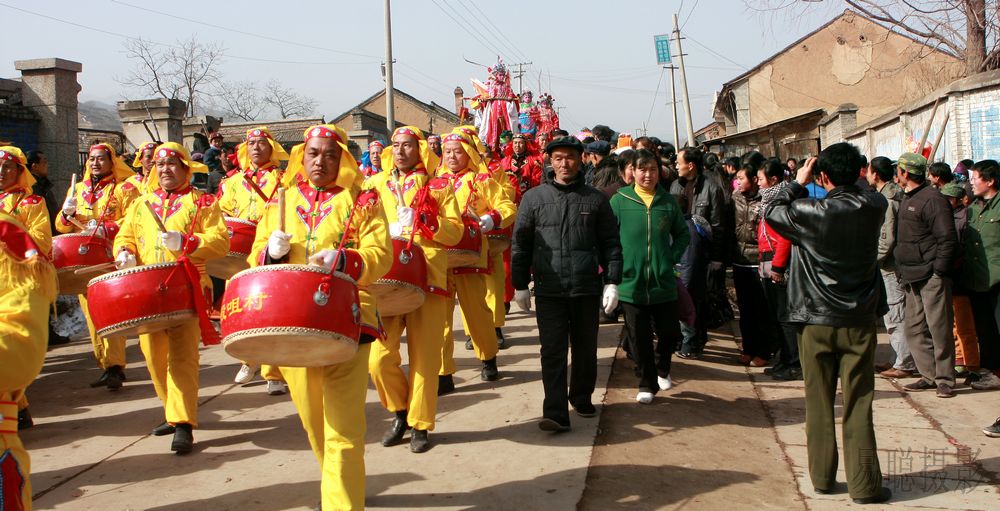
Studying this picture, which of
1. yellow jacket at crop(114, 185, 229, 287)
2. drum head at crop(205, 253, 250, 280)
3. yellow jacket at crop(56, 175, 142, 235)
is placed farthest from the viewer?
yellow jacket at crop(56, 175, 142, 235)

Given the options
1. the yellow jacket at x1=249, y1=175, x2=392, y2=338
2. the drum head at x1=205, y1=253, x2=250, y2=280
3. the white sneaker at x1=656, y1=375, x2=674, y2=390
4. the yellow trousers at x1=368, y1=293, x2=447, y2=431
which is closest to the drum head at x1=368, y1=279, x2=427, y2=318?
the yellow trousers at x1=368, y1=293, x2=447, y2=431

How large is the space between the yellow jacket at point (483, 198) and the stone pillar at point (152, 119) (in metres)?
8.63

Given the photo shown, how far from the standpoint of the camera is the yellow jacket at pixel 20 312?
3.55m

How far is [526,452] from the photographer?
5.48 meters

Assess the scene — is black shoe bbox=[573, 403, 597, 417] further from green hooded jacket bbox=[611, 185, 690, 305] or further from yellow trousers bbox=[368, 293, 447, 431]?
yellow trousers bbox=[368, 293, 447, 431]

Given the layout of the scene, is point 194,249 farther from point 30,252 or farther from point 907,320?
point 907,320

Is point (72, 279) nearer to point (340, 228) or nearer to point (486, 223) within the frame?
point (486, 223)

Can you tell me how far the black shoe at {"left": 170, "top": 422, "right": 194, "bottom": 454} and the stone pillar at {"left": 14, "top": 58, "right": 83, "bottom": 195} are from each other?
26.7ft

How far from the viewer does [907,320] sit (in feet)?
24.4

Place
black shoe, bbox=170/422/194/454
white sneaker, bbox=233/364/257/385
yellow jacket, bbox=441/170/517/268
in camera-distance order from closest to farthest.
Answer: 1. black shoe, bbox=170/422/194/454
2. yellow jacket, bbox=441/170/517/268
3. white sneaker, bbox=233/364/257/385

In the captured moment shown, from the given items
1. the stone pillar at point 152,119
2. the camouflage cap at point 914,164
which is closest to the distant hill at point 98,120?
the stone pillar at point 152,119

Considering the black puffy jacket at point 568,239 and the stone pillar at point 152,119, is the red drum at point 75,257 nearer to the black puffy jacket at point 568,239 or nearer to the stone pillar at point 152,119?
the black puffy jacket at point 568,239

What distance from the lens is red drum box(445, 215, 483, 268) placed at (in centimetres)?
650

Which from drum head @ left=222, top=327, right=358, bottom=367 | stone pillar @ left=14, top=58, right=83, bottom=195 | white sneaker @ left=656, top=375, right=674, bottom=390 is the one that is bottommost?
white sneaker @ left=656, top=375, right=674, bottom=390
